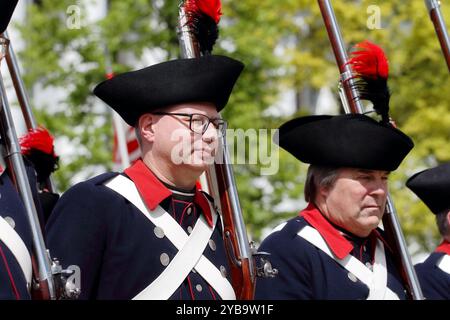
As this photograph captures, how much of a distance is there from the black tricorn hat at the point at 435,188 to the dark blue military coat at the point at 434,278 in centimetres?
24

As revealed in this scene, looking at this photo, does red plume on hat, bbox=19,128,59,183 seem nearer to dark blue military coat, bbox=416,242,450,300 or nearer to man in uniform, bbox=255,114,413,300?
man in uniform, bbox=255,114,413,300

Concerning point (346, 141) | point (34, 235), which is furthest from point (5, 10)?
point (346, 141)

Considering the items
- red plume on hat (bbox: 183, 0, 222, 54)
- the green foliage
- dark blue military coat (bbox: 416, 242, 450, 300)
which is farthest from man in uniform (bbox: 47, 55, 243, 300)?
the green foliage

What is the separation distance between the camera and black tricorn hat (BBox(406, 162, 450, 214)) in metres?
6.12

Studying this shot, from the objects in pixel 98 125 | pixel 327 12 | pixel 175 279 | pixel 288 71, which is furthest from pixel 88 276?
pixel 288 71

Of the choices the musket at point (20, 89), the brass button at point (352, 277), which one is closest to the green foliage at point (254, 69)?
the musket at point (20, 89)

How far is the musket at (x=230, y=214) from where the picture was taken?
443 centimetres

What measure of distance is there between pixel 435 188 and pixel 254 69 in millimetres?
6453

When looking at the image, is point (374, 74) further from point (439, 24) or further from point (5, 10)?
point (5, 10)

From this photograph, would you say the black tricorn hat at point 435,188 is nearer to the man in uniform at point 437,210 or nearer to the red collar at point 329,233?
A: the man in uniform at point 437,210

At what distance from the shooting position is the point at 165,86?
432 centimetres

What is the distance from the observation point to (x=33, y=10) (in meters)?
12.7

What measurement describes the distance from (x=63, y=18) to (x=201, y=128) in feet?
28.9

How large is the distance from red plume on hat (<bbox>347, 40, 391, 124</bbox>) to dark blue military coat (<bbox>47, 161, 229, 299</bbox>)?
142 centimetres
